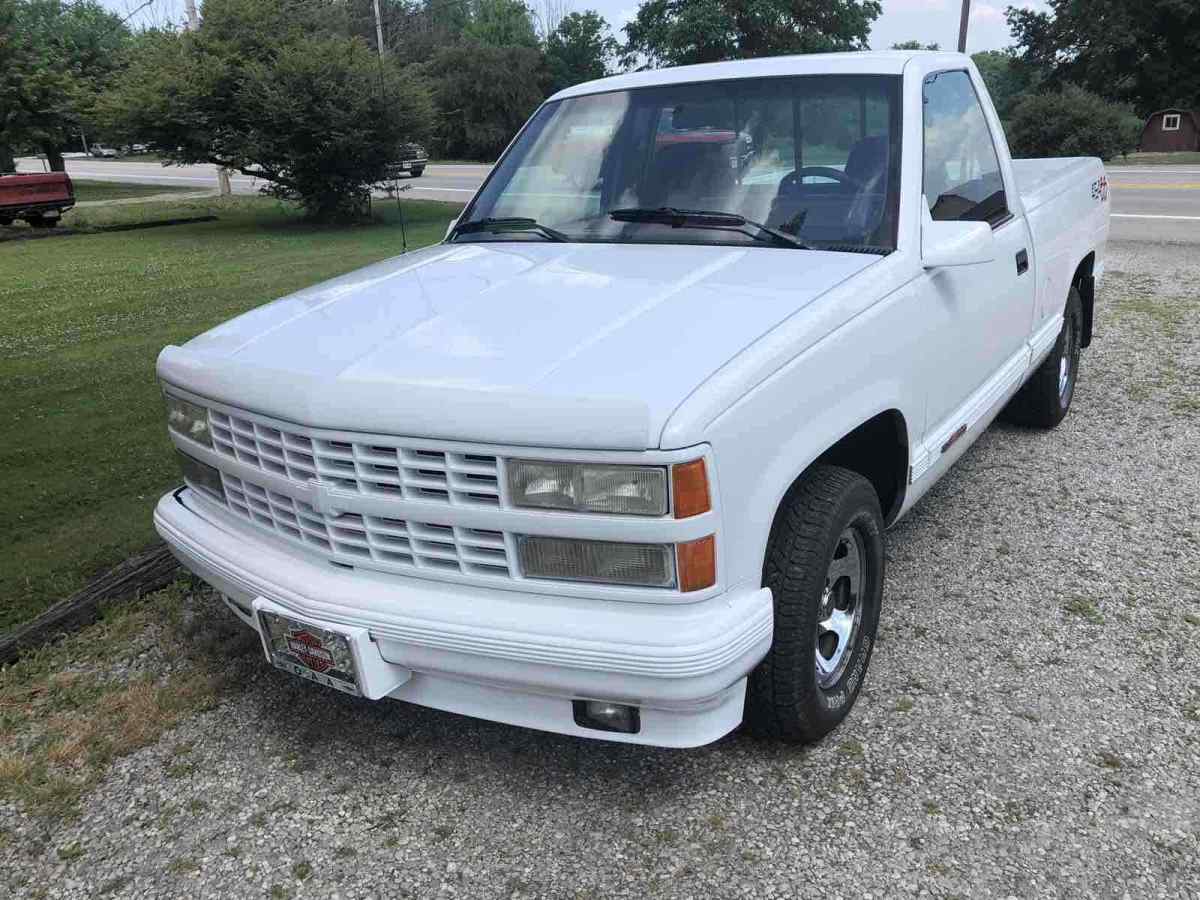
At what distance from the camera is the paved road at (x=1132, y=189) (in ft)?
44.2

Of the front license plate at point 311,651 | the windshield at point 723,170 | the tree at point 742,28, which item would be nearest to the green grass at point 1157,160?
the tree at point 742,28

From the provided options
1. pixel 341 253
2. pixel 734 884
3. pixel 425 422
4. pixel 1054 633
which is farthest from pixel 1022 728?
pixel 341 253

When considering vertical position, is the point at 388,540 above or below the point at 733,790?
above

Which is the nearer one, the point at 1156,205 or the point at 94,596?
the point at 94,596

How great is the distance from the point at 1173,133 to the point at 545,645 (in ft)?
145

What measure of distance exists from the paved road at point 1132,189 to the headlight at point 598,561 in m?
12.3

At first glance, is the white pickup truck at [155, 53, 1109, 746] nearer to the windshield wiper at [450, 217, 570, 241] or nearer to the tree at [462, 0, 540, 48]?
the windshield wiper at [450, 217, 570, 241]

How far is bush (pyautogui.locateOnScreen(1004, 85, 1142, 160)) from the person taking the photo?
26.4 metres

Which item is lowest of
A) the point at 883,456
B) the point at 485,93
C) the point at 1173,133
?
the point at 1173,133

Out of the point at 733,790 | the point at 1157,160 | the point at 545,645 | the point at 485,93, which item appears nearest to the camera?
the point at 545,645

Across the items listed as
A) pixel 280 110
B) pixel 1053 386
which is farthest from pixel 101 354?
pixel 280 110

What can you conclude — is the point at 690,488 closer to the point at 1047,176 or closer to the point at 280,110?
the point at 1047,176

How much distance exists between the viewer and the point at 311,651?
2.58m

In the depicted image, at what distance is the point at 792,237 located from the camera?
3299mm
